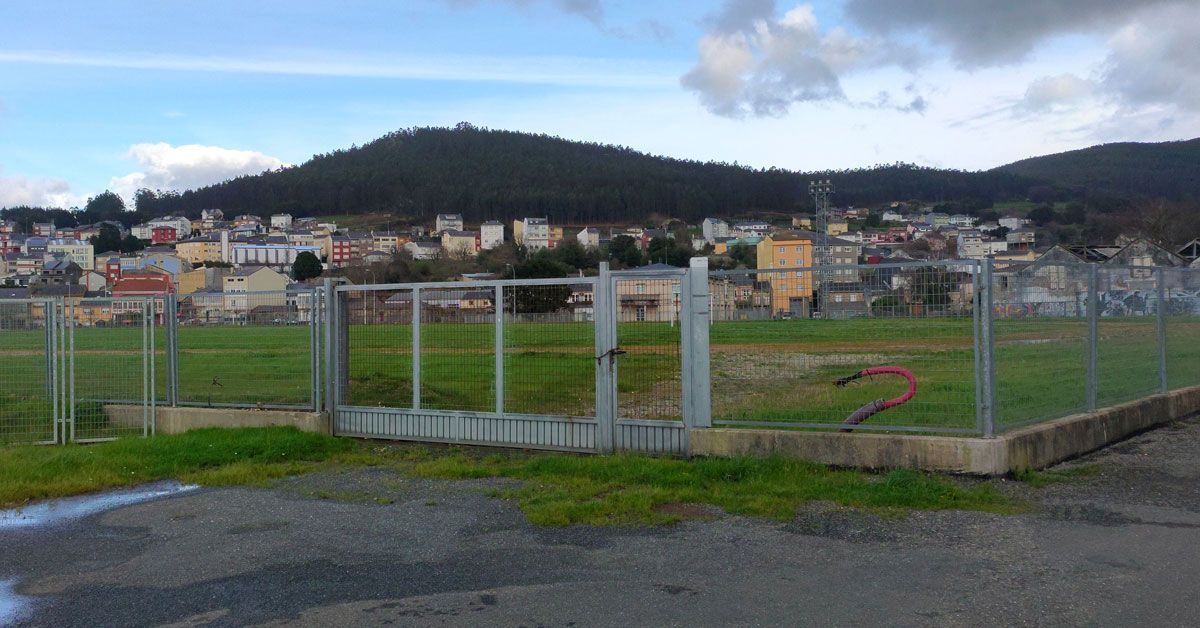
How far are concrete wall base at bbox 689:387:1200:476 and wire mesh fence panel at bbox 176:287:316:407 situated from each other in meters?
5.79

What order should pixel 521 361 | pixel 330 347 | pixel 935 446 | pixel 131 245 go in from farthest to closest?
pixel 131 245 < pixel 330 347 < pixel 521 361 < pixel 935 446

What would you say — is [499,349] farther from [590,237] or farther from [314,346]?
[590,237]

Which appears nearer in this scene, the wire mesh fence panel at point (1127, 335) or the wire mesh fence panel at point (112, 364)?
the wire mesh fence panel at point (1127, 335)

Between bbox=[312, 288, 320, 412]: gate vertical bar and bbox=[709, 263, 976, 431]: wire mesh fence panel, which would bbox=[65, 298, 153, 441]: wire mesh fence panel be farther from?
bbox=[709, 263, 976, 431]: wire mesh fence panel

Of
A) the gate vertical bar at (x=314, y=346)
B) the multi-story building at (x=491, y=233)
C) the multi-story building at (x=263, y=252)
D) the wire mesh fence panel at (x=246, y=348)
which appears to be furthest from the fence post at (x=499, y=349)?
the multi-story building at (x=263, y=252)

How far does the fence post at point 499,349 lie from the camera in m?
10.8

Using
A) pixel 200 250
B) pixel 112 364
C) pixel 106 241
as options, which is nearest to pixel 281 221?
pixel 200 250

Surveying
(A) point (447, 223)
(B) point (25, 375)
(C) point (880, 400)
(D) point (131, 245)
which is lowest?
(C) point (880, 400)

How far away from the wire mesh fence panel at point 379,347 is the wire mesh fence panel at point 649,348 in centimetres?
299

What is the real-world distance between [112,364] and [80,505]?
4.48 meters

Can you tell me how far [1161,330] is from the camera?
11.8 metres

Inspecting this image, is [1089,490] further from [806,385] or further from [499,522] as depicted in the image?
[499,522]

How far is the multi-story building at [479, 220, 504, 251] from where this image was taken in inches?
4528

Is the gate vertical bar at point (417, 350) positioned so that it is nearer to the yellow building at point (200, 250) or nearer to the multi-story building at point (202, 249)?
the multi-story building at point (202, 249)
